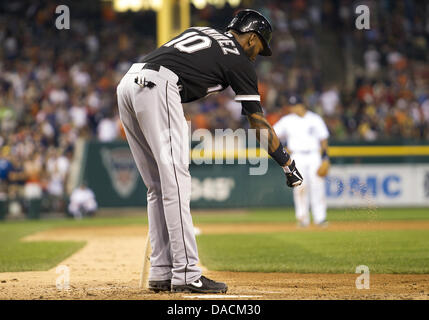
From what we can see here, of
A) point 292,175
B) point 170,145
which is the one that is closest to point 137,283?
point 170,145

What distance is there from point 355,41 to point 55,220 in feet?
40.9

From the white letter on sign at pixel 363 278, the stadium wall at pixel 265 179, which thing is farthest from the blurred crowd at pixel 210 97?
the white letter on sign at pixel 363 278

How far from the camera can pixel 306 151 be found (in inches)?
564

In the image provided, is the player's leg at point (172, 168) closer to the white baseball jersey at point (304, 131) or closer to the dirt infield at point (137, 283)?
the dirt infield at point (137, 283)

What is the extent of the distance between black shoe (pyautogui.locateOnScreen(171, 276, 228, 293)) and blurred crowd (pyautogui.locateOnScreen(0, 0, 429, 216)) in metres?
13.2

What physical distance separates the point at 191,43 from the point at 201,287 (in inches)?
75.2

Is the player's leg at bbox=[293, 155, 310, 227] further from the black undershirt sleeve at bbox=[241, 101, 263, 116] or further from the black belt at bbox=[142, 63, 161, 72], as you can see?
the black belt at bbox=[142, 63, 161, 72]

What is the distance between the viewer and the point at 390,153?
19250 millimetres

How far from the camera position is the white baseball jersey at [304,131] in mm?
14172

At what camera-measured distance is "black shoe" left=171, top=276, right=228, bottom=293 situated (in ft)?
18.9

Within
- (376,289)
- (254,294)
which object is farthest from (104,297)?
(376,289)

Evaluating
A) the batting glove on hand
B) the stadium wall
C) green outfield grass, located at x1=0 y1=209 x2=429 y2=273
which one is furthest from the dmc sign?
the batting glove on hand

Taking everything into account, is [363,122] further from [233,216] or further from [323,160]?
[323,160]

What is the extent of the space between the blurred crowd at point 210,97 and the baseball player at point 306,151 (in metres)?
5.35
